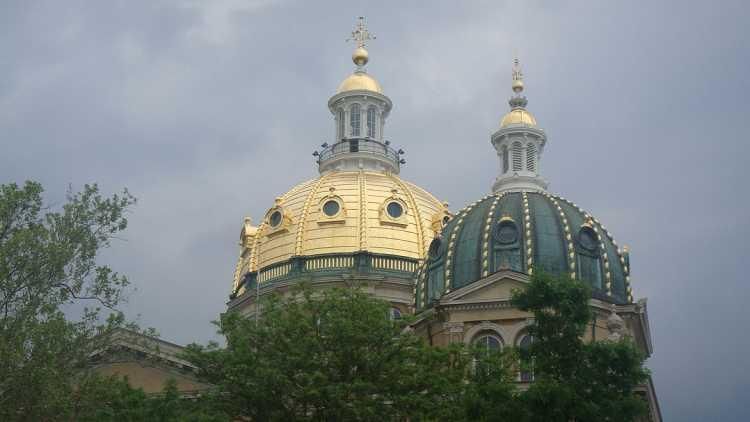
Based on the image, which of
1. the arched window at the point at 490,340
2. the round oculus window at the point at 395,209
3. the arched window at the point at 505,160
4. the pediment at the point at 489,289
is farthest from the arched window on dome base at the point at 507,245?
the round oculus window at the point at 395,209

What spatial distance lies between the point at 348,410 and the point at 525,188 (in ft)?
85.4

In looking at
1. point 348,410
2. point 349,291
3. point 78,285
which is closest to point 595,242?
point 349,291

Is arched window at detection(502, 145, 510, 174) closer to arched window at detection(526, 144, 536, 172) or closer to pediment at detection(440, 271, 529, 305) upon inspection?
arched window at detection(526, 144, 536, 172)

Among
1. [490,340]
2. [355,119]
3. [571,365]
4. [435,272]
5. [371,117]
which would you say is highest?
[371,117]

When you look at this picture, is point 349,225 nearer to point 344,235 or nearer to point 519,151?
point 344,235

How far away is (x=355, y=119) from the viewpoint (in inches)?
3406

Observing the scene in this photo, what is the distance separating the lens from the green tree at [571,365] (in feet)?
129

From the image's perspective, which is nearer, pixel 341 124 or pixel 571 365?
pixel 571 365

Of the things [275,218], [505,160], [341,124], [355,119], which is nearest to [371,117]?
[355,119]

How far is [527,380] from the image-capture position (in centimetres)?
5469

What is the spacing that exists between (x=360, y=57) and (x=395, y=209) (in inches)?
706

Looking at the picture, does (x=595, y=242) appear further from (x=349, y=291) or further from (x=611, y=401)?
(x=611, y=401)

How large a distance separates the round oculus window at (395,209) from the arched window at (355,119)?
9926 mm

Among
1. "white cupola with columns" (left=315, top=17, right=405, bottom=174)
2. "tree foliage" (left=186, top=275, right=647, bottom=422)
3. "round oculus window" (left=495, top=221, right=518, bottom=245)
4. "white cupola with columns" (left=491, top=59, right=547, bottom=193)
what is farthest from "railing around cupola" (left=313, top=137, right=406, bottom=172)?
"tree foliage" (left=186, top=275, right=647, bottom=422)
